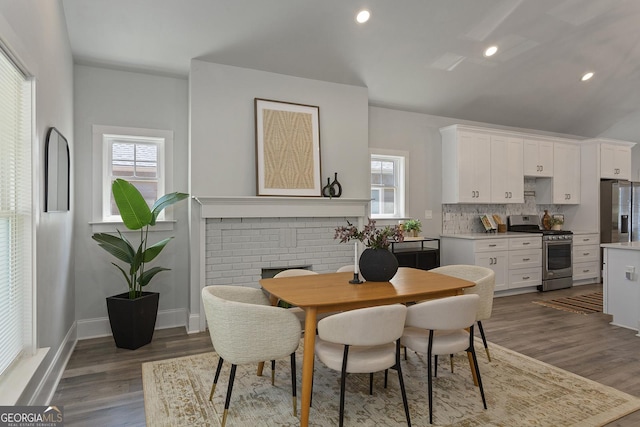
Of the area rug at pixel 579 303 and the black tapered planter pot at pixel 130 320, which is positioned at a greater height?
the black tapered planter pot at pixel 130 320

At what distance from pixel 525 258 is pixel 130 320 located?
5512 millimetres

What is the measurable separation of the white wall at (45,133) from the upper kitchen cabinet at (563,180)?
715cm

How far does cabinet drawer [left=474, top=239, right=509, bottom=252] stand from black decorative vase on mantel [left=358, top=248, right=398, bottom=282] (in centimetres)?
319

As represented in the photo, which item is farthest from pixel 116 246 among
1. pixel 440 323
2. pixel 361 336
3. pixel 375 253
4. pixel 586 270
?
pixel 586 270

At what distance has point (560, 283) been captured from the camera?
244 inches

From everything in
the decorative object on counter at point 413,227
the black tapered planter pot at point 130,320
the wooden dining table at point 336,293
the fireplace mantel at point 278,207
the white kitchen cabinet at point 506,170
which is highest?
the white kitchen cabinet at point 506,170

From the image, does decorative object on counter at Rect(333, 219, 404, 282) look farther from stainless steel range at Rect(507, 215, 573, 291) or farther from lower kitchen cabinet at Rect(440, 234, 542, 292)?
stainless steel range at Rect(507, 215, 573, 291)

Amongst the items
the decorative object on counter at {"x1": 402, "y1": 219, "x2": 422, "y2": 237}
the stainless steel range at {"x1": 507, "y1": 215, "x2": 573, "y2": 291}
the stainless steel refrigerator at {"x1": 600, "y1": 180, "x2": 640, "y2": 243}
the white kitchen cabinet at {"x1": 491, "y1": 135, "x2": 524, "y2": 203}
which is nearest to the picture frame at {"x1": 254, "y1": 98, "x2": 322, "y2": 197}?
the decorative object on counter at {"x1": 402, "y1": 219, "x2": 422, "y2": 237}

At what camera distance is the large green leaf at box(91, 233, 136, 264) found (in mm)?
3609

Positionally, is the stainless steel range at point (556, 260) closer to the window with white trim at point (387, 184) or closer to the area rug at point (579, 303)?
the area rug at point (579, 303)

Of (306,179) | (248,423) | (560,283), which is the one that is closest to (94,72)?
(306,179)

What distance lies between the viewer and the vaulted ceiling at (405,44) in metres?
3.60

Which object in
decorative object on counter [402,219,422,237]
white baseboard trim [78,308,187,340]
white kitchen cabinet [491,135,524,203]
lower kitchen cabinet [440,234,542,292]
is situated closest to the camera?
white baseboard trim [78,308,187,340]

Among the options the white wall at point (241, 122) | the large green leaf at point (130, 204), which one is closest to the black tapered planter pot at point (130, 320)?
the large green leaf at point (130, 204)
